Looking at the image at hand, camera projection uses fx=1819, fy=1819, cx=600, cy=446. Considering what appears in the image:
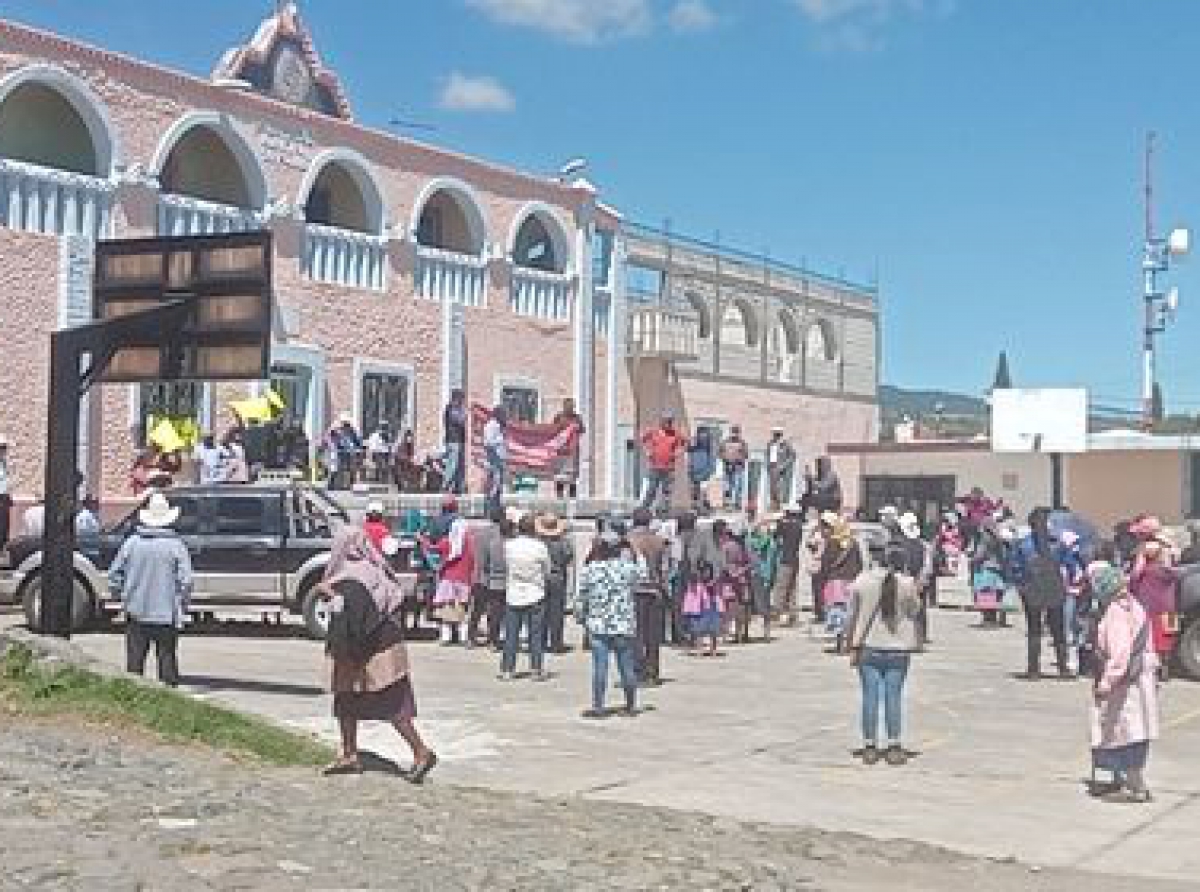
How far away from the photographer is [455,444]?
27250mm

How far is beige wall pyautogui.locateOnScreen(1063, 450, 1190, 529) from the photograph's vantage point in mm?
42156

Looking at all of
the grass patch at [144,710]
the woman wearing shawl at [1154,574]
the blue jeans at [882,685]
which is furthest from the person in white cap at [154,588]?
the woman wearing shawl at [1154,574]

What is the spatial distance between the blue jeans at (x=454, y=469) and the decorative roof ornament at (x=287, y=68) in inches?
235

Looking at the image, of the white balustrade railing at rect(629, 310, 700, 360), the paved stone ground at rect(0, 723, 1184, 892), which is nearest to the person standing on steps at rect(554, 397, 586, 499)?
the white balustrade railing at rect(629, 310, 700, 360)

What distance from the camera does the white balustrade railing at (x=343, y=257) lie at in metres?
26.6

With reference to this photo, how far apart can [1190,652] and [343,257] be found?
13.8 metres

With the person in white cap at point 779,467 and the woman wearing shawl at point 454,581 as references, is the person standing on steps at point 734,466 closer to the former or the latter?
the person in white cap at point 779,467

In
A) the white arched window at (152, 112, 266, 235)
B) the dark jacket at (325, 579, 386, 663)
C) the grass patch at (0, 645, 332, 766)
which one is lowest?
the grass patch at (0, 645, 332, 766)

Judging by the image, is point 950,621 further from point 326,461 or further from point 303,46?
point 303,46

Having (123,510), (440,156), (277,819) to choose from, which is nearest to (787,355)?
(440,156)

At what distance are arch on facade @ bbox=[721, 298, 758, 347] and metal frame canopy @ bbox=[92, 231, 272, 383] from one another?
73.2 ft

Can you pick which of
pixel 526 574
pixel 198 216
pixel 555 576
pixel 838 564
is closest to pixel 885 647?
pixel 526 574

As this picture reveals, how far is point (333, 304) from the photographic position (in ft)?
88.1

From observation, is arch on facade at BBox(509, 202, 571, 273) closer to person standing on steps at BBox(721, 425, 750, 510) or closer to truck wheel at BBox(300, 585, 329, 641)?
person standing on steps at BBox(721, 425, 750, 510)
